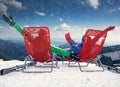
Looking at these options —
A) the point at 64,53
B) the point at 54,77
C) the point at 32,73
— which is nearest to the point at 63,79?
the point at 54,77

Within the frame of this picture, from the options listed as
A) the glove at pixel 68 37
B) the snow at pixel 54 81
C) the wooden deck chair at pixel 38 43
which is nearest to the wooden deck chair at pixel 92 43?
the wooden deck chair at pixel 38 43

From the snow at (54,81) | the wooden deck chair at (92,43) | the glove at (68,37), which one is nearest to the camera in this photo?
the snow at (54,81)

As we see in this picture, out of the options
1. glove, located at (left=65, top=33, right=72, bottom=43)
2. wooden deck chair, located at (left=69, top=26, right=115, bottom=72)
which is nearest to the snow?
wooden deck chair, located at (left=69, top=26, right=115, bottom=72)

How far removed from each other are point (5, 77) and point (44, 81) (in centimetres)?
84

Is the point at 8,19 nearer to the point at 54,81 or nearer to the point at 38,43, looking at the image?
the point at 38,43

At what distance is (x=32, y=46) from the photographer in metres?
5.73

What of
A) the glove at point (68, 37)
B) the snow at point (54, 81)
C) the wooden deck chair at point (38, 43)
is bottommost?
the snow at point (54, 81)

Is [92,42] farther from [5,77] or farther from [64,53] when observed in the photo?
[5,77]

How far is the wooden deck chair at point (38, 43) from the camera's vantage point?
5547 millimetres

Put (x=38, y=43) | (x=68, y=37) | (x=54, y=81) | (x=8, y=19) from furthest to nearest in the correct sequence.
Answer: (x=68, y=37)
(x=8, y=19)
(x=38, y=43)
(x=54, y=81)

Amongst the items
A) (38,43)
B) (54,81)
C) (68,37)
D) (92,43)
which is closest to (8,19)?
(38,43)

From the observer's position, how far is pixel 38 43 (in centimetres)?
566

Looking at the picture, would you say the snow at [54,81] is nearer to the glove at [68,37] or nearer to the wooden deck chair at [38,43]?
the wooden deck chair at [38,43]

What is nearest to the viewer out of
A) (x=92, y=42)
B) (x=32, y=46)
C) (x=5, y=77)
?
(x=5, y=77)
